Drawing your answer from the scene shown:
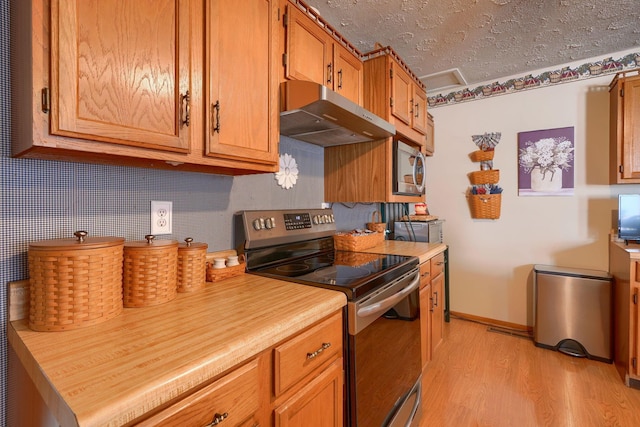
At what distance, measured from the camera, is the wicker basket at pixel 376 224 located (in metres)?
2.50

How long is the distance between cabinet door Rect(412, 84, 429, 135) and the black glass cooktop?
1.26m

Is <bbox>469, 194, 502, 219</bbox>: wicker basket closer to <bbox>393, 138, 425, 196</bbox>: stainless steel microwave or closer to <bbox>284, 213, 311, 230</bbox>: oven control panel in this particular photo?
<bbox>393, 138, 425, 196</bbox>: stainless steel microwave

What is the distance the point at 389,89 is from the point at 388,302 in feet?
4.61

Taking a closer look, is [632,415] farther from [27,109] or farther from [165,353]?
[27,109]

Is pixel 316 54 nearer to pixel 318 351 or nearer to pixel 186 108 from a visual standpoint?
pixel 186 108

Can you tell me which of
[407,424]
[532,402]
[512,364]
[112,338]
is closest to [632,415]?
[532,402]

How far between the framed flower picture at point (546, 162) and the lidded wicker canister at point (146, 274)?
3134 millimetres

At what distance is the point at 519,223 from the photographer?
2842mm

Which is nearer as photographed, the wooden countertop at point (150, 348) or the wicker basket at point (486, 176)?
the wooden countertop at point (150, 348)

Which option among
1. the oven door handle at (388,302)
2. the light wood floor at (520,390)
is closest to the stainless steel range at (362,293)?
the oven door handle at (388,302)

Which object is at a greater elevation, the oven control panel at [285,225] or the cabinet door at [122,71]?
the cabinet door at [122,71]

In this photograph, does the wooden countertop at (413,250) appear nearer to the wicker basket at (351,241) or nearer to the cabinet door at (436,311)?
the wicker basket at (351,241)

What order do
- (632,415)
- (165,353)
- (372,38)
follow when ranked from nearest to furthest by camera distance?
(165,353)
(632,415)
(372,38)

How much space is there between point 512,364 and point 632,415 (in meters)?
0.65
